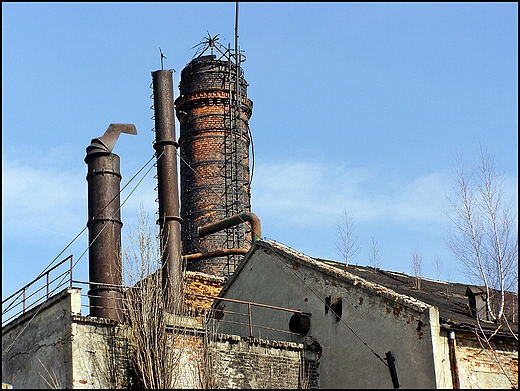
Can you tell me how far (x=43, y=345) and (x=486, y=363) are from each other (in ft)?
27.8

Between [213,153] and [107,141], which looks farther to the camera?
[213,153]

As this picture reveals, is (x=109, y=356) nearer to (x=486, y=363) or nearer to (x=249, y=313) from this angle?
→ (x=249, y=313)

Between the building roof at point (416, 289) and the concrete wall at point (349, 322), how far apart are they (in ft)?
0.34

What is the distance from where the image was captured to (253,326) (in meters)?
20.2

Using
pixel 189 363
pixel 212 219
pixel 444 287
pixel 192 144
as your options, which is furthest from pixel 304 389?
pixel 192 144

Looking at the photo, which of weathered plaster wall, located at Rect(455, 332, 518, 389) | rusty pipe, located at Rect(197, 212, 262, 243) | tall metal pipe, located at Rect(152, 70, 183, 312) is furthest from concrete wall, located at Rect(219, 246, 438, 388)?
tall metal pipe, located at Rect(152, 70, 183, 312)

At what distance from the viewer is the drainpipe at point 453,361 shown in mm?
15734

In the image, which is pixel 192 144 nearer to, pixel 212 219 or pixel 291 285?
pixel 212 219

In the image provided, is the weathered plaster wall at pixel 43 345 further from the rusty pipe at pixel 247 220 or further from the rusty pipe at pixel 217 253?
the rusty pipe at pixel 217 253

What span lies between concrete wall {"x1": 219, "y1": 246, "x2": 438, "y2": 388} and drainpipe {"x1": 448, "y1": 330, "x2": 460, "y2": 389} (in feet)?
1.52

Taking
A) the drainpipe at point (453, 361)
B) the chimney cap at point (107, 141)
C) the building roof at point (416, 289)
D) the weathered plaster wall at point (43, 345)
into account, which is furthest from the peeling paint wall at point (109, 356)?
the chimney cap at point (107, 141)

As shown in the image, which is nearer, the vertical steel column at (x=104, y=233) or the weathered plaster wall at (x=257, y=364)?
the weathered plaster wall at (x=257, y=364)

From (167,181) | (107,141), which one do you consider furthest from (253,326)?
(107,141)

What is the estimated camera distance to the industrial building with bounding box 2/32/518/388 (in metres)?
15.9
